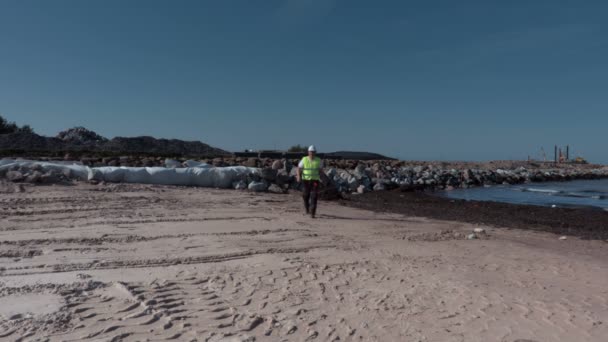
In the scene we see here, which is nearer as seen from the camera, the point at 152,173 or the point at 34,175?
the point at 34,175

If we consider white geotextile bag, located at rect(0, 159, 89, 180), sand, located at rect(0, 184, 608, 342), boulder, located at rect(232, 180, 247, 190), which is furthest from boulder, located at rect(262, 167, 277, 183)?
sand, located at rect(0, 184, 608, 342)

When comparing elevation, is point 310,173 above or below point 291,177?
above

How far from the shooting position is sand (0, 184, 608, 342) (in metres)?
3.43

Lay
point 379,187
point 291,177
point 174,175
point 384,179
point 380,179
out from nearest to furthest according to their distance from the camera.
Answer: point 174,175 → point 291,177 → point 379,187 → point 380,179 → point 384,179

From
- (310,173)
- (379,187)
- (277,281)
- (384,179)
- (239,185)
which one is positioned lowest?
(277,281)

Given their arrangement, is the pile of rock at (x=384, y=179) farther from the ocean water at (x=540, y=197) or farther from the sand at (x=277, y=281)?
the sand at (x=277, y=281)

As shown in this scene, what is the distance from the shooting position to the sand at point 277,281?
343cm

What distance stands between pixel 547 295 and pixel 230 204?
6.79m

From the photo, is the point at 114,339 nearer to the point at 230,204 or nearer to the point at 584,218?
the point at 230,204

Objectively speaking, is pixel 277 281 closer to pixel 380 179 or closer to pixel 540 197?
pixel 380 179

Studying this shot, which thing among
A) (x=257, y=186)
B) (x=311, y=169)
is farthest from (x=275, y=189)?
(x=311, y=169)

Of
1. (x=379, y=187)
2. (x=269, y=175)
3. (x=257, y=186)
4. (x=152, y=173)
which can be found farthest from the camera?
(x=379, y=187)

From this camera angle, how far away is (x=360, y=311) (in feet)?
12.6

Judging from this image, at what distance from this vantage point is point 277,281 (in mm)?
4516
